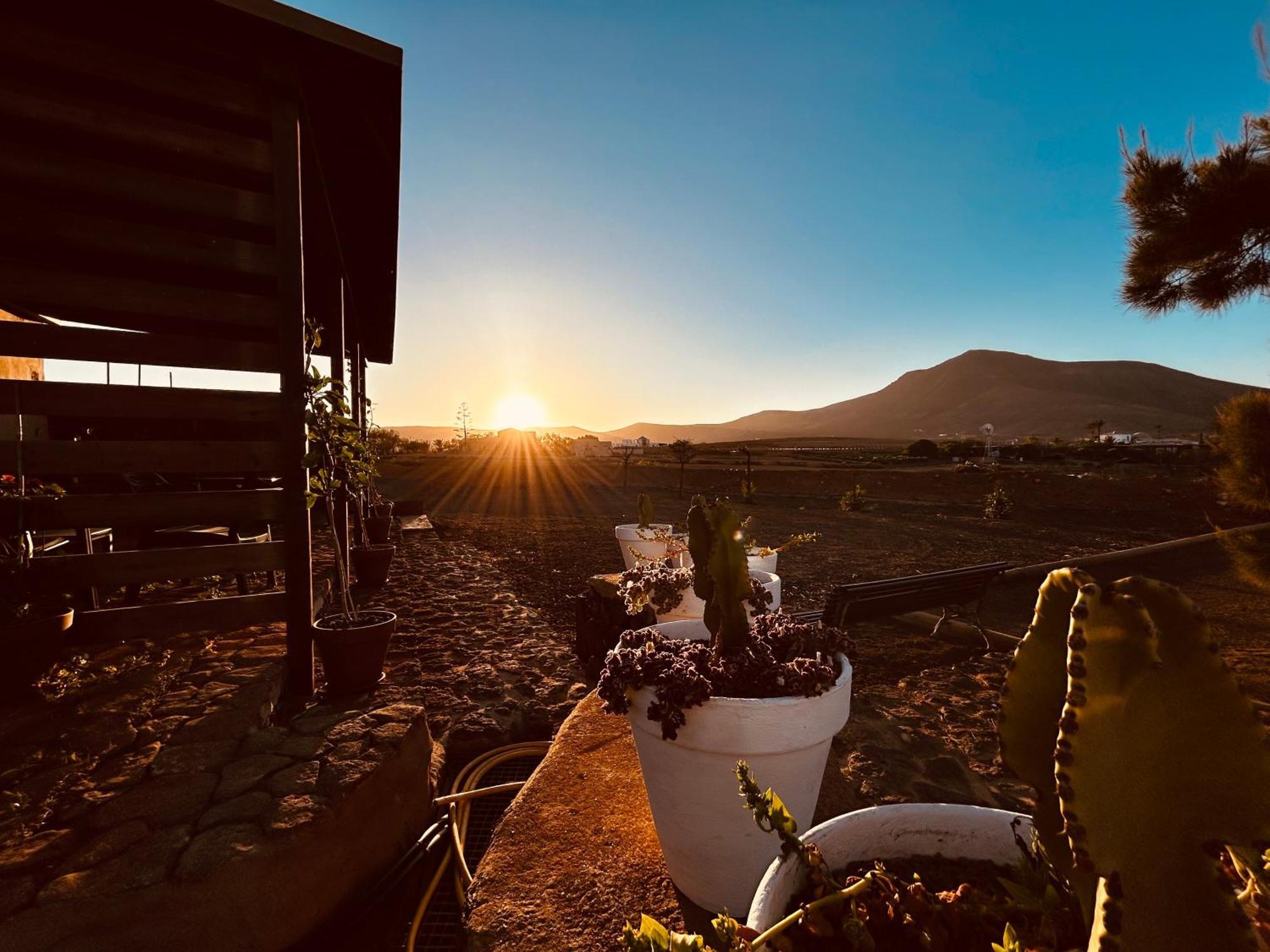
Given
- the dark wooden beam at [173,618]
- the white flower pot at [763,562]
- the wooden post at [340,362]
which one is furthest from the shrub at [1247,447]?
the wooden post at [340,362]

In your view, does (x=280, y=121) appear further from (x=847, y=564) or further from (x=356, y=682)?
(x=847, y=564)

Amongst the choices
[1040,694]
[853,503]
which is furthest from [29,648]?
[853,503]

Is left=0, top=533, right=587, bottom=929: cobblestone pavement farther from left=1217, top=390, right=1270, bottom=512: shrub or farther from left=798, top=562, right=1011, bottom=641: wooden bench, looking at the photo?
left=1217, top=390, right=1270, bottom=512: shrub

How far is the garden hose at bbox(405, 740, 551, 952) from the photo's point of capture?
217cm

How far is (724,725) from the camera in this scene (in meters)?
1.64

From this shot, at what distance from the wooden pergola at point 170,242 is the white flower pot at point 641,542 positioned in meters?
2.30

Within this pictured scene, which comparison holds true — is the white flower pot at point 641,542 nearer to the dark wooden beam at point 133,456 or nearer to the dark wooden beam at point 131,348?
the dark wooden beam at point 133,456

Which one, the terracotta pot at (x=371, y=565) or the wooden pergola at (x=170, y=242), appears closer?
the wooden pergola at (x=170, y=242)

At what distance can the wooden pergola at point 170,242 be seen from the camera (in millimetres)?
2895

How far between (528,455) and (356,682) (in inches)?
1462

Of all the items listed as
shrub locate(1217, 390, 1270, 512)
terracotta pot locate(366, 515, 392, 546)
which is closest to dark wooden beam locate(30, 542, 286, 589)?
terracotta pot locate(366, 515, 392, 546)

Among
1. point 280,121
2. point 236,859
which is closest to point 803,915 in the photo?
point 236,859

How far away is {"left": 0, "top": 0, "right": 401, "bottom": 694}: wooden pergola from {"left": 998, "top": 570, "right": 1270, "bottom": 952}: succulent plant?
3529 millimetres

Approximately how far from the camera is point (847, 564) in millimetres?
8539
